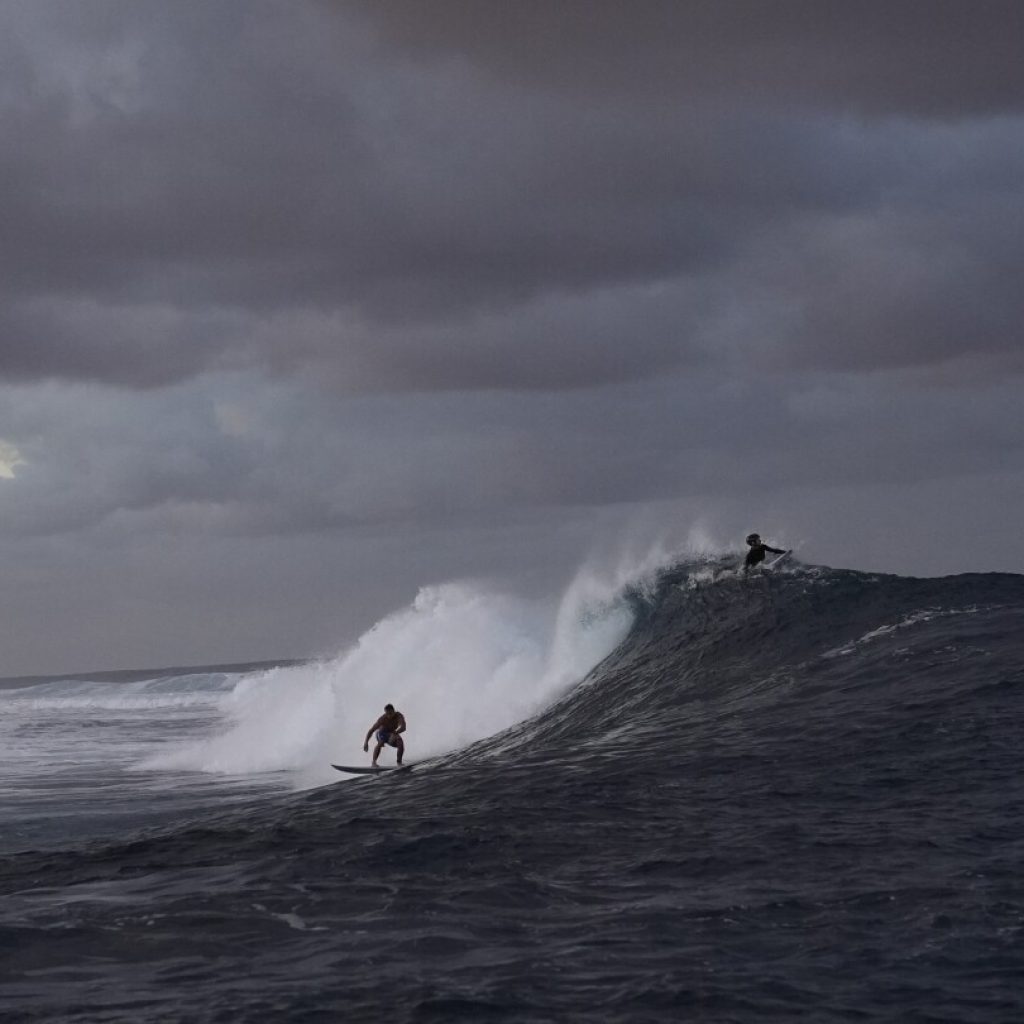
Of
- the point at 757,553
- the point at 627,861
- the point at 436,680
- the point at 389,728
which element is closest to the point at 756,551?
the point at 757,553

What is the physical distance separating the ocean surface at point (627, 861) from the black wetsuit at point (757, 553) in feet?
15.7

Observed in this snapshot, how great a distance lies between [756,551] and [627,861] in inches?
854

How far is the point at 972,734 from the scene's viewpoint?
51.8 ft

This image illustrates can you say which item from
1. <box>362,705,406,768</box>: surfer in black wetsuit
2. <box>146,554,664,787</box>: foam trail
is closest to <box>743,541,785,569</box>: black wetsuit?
<box>146,554,664,787</box>: foam trail

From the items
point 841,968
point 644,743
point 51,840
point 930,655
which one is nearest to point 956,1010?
point 841,968

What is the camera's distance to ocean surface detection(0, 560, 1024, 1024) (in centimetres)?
859

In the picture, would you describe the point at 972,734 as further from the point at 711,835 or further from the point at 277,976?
the point at 277,976

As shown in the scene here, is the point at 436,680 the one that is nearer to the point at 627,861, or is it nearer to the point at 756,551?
the point at 756,551

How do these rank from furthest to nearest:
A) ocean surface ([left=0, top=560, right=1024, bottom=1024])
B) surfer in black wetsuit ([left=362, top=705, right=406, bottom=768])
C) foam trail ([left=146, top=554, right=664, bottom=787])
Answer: foam trail ([left=146, top=554, right=664, bottom=787]), surfer in black wetsuit ([left=362, top=705, right=406, bottom=768]), ocean surface ([left=0, top=560, right=1024, bottom=1024])

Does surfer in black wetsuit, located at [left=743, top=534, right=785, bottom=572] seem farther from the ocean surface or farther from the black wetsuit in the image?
the ocean surface

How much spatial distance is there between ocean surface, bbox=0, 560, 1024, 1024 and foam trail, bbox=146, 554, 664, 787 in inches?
90.0

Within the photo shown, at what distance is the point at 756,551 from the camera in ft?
108

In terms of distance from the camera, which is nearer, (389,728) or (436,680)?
(389,728)

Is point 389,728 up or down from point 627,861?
up
